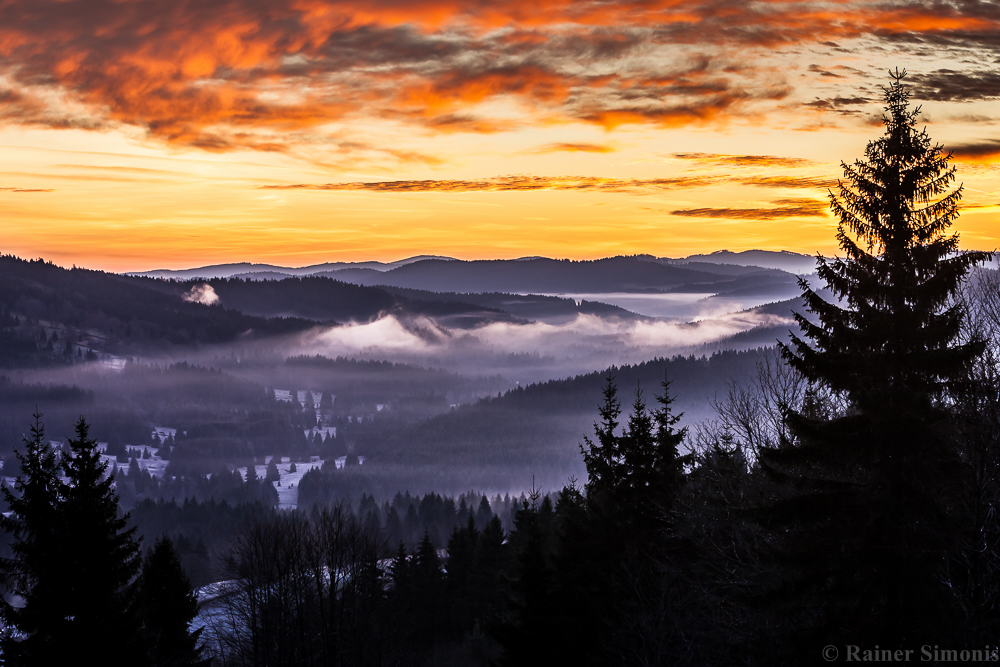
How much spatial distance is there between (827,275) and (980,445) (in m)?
3.77

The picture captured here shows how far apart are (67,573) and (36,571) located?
700 mm

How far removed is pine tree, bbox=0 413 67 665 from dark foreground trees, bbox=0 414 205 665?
2 cm

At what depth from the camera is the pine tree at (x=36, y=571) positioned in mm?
17109

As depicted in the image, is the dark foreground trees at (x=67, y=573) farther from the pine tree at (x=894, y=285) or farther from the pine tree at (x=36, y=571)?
the pine tree at (x=894, y=285)

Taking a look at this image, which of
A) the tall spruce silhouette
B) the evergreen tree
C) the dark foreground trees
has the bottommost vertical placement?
the evergreen tree

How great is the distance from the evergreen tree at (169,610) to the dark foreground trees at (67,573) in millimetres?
8218

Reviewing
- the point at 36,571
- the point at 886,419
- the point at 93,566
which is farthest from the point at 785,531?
the point at 36,571

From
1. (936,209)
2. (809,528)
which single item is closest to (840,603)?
(809,528)

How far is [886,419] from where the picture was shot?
1239 centimetres

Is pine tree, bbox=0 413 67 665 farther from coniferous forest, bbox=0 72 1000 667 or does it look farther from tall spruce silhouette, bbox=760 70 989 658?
tall spruce silhouette, bbox=760 70 989 658

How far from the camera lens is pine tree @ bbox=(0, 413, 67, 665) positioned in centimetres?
1711

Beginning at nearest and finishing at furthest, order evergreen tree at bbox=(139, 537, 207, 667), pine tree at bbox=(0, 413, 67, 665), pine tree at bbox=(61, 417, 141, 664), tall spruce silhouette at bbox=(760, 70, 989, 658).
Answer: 1. tall spruce silhouette at bbox=(760, 70, 989, 658)
2. pine tree at bbox=(0, 413, 67, 665)
3. pine tree at bbox=(61, 417, 141, 664)
4. evergreen tree at bbox=(139, 537, 207, 667)

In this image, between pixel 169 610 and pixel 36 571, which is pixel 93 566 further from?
pixel 169 610

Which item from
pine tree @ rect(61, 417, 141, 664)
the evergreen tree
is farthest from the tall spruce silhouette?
the evergreen tree
